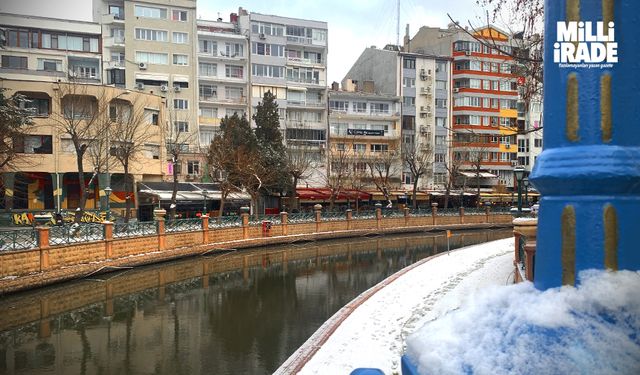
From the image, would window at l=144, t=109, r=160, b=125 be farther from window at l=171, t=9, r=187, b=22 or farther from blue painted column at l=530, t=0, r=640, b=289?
blue painted column at l=530, t=0, r=640, b=289

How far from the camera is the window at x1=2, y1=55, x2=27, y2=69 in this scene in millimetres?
43469

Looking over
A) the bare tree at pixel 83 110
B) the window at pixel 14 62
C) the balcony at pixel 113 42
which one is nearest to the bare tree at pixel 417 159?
the bare tree at pixel 83 110

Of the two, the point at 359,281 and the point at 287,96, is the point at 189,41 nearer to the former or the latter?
the point at 287,96

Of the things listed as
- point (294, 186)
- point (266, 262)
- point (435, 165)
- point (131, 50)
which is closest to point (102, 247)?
point (266, 262)

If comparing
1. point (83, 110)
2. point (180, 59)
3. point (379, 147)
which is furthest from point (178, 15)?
point (379, 147)

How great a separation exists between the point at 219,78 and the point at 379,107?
16.8 m

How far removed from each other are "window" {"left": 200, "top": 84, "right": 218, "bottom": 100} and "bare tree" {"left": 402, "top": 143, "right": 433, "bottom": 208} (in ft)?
61.6

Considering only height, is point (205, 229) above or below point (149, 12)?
below

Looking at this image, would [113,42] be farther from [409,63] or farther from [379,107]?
[409,63]

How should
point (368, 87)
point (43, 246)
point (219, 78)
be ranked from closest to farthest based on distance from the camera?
1. point (43, 246)
2. point (219, 78)
3. point (368, 87)

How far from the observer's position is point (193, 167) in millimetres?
44875

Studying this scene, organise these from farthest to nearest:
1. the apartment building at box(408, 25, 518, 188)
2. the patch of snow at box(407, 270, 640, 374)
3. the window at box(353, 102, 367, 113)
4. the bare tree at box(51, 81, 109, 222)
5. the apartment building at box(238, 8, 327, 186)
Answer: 1. the apartment building at box(408, 25, 518, 188)
2. the window at box(353, 102, 367, 113)
3. the apartment building at box(238, 8, 327, 186)
4. the bare tree at box(51, 81, 109, 222)
5. the patch of snow at box(407, 270, 640, 374)

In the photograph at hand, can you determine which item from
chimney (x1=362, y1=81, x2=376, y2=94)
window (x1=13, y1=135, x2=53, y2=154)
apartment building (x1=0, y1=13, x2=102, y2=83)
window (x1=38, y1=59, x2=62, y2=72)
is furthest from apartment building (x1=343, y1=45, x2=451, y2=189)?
window (x1=13, y1=135, x2=53, y2=154)

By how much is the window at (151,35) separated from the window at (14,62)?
9387mm
